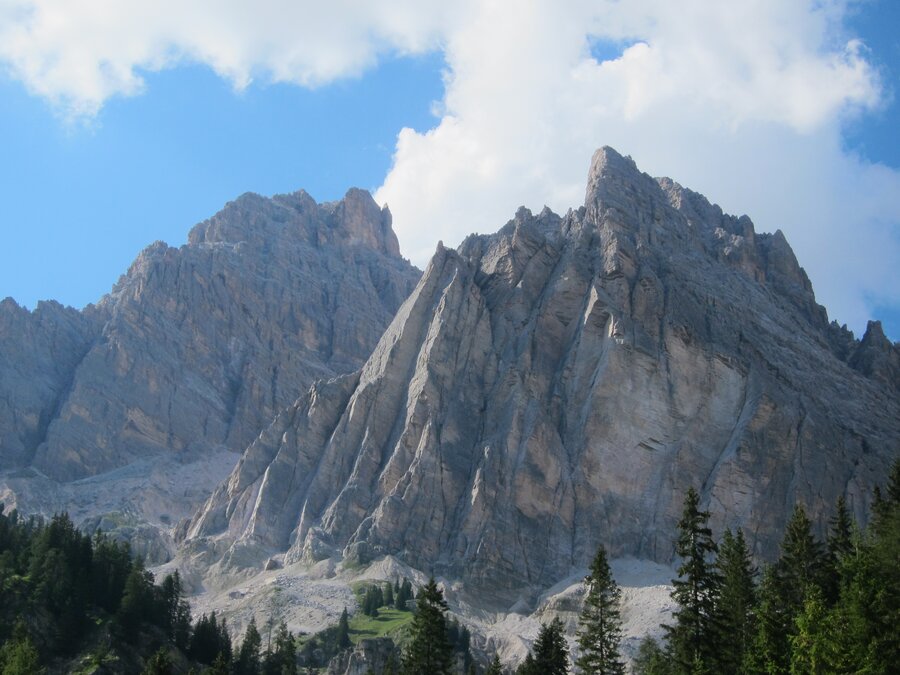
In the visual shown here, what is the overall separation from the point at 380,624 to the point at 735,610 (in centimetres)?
8357

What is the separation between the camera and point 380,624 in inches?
6339

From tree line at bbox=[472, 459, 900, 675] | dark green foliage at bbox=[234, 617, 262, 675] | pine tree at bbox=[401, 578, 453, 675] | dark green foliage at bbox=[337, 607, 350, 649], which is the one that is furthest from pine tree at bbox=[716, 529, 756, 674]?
dark green foliage at bbox=[337, 607, 350, 649]

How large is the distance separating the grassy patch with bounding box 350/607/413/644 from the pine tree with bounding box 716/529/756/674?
72422 millimetres

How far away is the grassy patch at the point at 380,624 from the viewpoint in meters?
156

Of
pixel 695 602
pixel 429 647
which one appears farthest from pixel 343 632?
pixel 695 602

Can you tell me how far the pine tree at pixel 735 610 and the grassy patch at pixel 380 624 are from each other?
7242cm

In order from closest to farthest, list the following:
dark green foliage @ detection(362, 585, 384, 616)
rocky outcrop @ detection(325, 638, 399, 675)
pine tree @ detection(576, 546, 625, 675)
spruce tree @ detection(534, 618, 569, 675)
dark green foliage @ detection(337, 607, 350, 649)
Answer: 1. pine tree @ detection(576, 546, 625, 675)
2. spruce tree @ detection(534, 618, 569, 675)
3. rocky outcrop @ detection(325, 638, 399, 675)
4. dark green foliage @ detection(337, 607, 350, 649)
5. dark green foliage @ detection(362, 585, 384, 616)

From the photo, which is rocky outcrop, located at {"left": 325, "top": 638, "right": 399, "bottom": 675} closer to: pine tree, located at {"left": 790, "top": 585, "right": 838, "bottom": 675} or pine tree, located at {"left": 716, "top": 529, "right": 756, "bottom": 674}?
pine tree, located at {"left": 716, "top": 529, "right": 756, "bottom": 674}

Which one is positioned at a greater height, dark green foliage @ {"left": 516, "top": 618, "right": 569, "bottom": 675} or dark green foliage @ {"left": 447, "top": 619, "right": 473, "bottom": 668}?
dark green foliage @ {"left": 447, "top": 619, "right": 473, "bottom": 668}

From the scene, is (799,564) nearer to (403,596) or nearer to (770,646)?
(770,646)

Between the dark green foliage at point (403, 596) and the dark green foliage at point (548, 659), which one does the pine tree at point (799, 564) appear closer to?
the dark green foliage at point (548, 659)

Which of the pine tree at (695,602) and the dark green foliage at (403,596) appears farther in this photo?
the dark green foliage at (403,596)

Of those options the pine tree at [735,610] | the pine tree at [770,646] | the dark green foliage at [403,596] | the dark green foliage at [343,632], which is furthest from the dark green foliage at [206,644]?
the pine tree at [770,646]

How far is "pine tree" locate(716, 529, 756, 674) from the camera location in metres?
73.0
